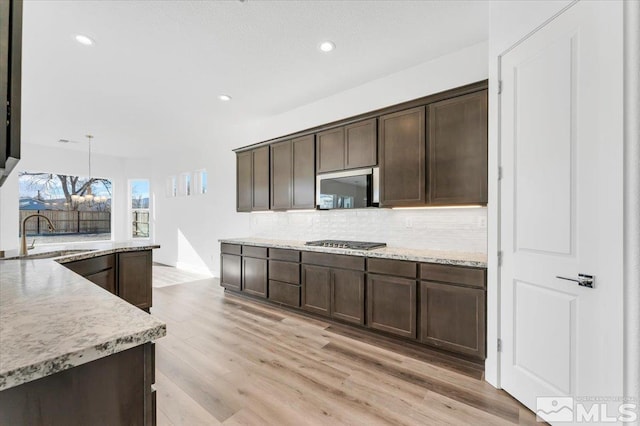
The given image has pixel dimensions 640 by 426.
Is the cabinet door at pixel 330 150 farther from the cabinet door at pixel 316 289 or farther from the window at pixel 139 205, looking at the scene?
the window at pixel 139 205

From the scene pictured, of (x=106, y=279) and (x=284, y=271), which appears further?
(x=284, y=271)

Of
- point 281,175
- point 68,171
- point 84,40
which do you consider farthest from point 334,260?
point 68,171

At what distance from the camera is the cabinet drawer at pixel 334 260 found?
3.07m

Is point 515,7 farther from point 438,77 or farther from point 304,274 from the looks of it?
point 304,274

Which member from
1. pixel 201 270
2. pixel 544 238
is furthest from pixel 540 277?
pixel 201 270

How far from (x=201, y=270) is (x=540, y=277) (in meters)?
6.03

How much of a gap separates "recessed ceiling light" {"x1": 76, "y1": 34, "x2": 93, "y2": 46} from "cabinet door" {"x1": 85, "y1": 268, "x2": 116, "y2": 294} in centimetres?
225

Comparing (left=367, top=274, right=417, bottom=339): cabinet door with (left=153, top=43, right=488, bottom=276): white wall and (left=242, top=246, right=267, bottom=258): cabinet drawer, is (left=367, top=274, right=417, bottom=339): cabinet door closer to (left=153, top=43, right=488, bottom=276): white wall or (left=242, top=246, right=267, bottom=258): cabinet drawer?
(left=153, top=43, right=488, bottom=276): white wall

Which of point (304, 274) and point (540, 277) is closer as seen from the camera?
point (540, 277)

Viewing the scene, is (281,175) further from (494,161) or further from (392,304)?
(494,161)

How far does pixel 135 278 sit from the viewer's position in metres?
3.46

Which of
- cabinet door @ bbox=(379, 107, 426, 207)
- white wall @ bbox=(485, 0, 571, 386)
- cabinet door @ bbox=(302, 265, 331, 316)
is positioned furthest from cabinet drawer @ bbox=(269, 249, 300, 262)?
white wall @ bbox=(485, 0, 571, 386)

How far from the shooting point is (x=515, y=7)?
6.50 feet

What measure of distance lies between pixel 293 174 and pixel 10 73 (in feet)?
11.0
